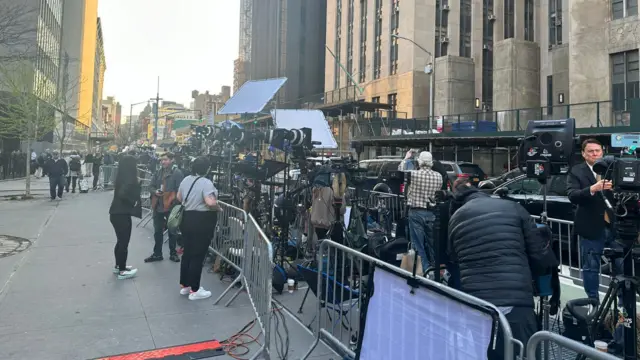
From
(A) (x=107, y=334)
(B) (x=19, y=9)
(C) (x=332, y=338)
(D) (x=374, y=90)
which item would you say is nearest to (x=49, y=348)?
(A) (x=107, y=334)

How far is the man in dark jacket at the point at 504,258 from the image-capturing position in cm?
287

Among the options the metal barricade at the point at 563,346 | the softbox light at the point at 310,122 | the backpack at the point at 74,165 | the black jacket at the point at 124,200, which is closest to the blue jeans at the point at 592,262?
the metal barricade at the point at 563,346

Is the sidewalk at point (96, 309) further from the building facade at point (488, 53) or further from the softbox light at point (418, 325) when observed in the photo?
the building facade at point (488, 53)

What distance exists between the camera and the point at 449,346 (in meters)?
2.37

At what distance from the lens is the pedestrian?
5.39 metres

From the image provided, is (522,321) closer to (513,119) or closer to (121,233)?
(121,233)

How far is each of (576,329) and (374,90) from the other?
39.9 metres

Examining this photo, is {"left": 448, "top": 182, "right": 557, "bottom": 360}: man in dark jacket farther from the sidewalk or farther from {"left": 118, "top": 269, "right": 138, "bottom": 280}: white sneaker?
{"left": 118, "top": 269, "right": 138, "bottom": 280}: white sneaker

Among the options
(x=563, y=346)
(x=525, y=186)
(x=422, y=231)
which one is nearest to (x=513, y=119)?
(x=525, y=186)

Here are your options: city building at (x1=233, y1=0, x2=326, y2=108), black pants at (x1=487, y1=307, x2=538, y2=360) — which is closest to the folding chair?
black pants at (x1=487, y1=307, x2=538, y2=360)

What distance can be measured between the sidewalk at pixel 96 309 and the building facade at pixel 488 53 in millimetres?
21055

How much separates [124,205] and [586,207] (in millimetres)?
6056

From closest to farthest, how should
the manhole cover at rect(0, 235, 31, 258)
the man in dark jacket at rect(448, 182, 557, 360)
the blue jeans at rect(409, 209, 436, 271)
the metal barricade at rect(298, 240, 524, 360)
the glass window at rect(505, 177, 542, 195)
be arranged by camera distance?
1. the man in dark jacket at rect(448, 182, 557, 360)
2. the metal barricade at rect(298, 240, 524, 360)
3. the blue jeans at rect(409, 209, 436, 271)
4. the manhole cover at rect(0, 235, 31, 258)
5. the glass window at rect(505, 177, 542, 195)

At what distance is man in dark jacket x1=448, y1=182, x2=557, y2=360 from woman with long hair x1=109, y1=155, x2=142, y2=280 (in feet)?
16.2
